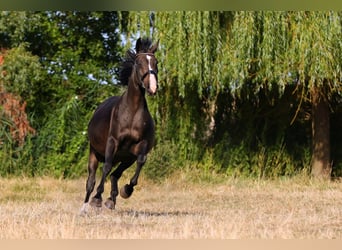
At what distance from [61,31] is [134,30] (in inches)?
157

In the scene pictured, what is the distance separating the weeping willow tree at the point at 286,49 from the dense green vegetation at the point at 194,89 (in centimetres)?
2

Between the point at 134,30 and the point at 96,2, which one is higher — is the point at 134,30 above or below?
above

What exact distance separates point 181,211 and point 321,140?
6942 millimetres

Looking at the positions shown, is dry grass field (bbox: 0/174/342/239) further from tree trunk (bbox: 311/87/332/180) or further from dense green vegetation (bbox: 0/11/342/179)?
dense green vegetation (bbox: 0/11/342/179)

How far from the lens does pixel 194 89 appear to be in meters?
15.9

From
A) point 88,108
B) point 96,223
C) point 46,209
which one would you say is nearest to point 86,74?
point 88,108

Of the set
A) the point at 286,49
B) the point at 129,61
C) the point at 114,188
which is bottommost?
the point at 114,188

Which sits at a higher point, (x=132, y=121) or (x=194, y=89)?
(x=194, y=89)

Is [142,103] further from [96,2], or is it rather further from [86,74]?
[86,74]

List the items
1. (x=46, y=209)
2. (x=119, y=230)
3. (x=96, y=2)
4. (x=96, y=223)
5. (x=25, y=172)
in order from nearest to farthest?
(x=96, y=2), (x=119, y=230), (x=96, y=223), (x=46, y=209), (x=25, y=172)

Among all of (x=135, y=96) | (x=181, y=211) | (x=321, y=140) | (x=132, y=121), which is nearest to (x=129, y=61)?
(x=135, y=96)

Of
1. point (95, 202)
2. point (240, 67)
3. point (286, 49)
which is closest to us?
point (95, 202)

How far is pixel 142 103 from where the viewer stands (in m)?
8.64

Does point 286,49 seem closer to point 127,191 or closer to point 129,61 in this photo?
point 129,61
